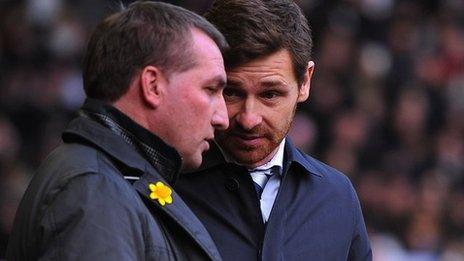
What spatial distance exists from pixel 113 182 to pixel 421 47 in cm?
833

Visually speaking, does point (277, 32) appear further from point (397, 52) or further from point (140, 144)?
point (397, 52)

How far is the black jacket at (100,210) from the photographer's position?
7.73 ft

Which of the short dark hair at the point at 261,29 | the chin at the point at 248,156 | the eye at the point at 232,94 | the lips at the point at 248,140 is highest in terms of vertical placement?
the short dark hair at the point at 261,29

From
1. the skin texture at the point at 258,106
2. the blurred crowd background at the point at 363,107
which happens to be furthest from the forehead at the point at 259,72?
the blurred crowd background at the point at 363,107

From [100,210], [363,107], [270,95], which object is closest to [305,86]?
[270,95]

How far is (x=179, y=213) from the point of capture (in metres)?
2.58

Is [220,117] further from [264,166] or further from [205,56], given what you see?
[264,166]

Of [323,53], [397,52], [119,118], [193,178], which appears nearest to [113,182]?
[119,118]

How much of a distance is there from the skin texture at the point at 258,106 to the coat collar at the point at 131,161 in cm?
47

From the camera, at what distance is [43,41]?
871 cm

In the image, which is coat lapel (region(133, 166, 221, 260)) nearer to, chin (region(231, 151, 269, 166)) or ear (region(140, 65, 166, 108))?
ear (region(140, 65, 166, 108))

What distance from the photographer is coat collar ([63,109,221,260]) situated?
254 centimetres

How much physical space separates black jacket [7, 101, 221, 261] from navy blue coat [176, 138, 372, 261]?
0.43 metres

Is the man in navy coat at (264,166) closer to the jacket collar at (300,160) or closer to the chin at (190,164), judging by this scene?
the jacket collar at (300,160)
